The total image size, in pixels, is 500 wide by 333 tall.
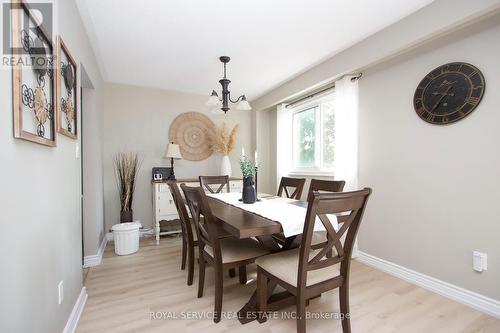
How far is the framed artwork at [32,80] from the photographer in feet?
2.91

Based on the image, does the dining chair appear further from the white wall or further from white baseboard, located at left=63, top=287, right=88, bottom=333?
the white wall

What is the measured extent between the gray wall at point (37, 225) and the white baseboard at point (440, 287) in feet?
8.86

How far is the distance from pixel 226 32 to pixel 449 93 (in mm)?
2017

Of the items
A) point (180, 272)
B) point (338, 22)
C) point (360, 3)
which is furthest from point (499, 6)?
point (180, 272)

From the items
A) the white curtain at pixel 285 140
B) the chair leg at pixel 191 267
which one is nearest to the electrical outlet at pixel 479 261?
the chair leg at pixel 191 267

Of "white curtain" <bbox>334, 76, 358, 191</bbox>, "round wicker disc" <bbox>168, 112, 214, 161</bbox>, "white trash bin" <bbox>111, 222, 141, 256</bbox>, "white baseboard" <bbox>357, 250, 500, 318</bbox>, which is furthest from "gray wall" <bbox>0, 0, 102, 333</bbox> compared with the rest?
"white baseboard" <bbox>357, 250, 500, 318</bbox>

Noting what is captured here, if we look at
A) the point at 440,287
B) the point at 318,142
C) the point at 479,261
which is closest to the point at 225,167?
the point at 318,142

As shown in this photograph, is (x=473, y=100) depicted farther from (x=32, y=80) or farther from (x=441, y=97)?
(x=32, y=80)

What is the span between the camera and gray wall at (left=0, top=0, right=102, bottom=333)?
835 mm

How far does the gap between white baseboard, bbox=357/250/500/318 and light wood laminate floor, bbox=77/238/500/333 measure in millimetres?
62

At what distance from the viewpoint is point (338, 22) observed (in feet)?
6.78

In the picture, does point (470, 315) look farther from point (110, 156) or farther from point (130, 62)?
point (110, 156)

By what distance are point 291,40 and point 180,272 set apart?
2626 millimetres

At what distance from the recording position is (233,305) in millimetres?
1789
